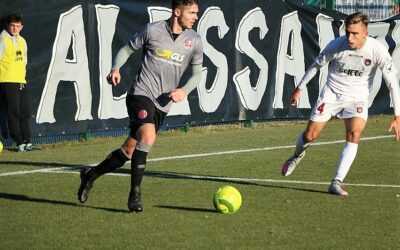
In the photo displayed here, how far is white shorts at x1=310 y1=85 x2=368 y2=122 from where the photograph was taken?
37.5ft

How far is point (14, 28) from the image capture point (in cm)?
1534

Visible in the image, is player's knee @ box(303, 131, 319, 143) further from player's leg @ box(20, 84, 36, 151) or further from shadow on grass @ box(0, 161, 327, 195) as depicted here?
player's leg @ box(20, 84, 36, 151)

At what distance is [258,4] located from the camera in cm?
2020

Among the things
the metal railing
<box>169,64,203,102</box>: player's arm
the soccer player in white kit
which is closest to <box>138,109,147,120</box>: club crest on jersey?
<box>169,64,203,102</box>: player's arm

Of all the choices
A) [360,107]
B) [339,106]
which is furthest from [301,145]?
[360,107]

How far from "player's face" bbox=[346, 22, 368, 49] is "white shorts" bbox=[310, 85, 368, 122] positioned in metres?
0.68

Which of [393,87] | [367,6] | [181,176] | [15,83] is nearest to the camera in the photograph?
[393,87]

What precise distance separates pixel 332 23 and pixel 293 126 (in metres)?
2.81

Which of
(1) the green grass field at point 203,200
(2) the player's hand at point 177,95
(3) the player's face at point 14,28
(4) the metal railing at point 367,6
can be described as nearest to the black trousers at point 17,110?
(1) the green grass field at point 203,200

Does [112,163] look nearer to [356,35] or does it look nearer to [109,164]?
[109,164]

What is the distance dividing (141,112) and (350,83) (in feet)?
9.52

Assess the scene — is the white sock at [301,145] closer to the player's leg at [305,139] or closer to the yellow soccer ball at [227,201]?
the player's leg at [305,139]

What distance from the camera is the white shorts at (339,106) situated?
1142cm

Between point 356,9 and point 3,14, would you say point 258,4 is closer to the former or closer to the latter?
point 356,9
